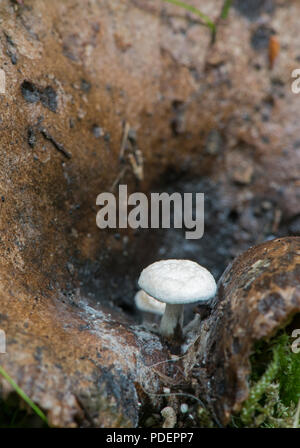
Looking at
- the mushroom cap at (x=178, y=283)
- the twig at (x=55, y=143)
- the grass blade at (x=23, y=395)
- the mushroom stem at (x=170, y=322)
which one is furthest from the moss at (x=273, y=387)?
the twig at (x=55, y=143)

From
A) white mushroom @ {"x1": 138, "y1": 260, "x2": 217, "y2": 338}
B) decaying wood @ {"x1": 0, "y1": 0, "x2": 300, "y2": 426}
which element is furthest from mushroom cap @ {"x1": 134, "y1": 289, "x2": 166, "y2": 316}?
white mushroom @ {"x1": 138, "y1": 260, "x2": 217, "y2": 338}

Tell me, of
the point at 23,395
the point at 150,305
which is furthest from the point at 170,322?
the point at 23,395

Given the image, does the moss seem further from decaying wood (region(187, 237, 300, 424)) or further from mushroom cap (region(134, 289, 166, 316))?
mushroom cap (region(134, 289, 166, 316))

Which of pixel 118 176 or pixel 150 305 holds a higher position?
pixel 118 176

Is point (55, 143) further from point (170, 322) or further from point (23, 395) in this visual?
point (23, 395)

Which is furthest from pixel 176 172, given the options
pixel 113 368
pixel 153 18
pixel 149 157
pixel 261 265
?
pixel 113 368

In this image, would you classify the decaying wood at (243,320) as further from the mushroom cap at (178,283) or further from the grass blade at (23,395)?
the grass blade at (23,395)

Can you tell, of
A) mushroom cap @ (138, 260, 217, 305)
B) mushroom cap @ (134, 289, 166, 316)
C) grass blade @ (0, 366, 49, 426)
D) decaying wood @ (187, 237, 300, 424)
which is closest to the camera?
grass blade @ (0, 366, 49, 426)

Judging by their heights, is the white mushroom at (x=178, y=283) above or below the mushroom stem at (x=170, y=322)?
above
